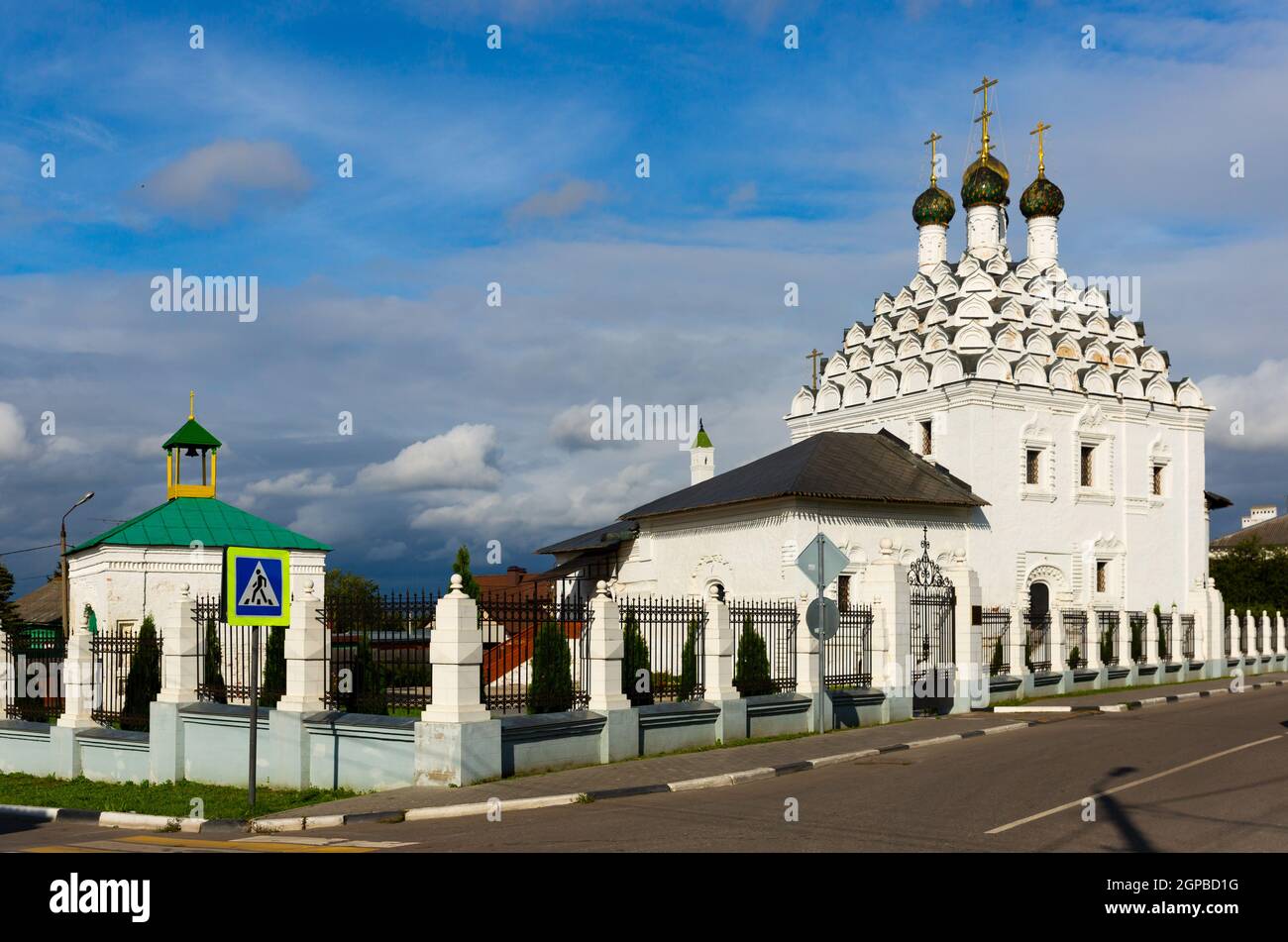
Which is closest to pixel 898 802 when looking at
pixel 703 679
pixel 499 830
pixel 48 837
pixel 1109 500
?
pixel 499 830

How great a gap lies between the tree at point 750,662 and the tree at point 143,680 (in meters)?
8.10

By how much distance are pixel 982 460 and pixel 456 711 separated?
88.0 ft

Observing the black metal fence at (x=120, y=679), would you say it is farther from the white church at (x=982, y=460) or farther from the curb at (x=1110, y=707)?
the white church at (x=982, y=460)

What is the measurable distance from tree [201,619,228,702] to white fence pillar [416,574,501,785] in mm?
4038

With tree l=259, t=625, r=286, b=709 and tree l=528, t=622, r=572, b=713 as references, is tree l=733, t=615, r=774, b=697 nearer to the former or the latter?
tree l=528, t=622, r=572, b=713

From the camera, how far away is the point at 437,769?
40.5 feet

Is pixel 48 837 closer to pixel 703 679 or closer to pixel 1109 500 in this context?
pixel 703 679

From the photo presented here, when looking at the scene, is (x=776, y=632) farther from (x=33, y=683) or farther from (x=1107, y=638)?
(x=1107, y=638)

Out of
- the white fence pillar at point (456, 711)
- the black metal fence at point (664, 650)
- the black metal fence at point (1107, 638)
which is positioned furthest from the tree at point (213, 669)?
the black metal fence at point (1107, 638)

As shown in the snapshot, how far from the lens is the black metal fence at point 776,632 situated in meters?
17.5

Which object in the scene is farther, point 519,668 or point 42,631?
point 42,631

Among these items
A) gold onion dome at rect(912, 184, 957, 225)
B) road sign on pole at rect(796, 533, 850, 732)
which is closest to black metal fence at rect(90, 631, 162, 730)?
road sign on pole at rect(796, 533, 850, 732)

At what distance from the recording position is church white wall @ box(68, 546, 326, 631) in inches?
1347
